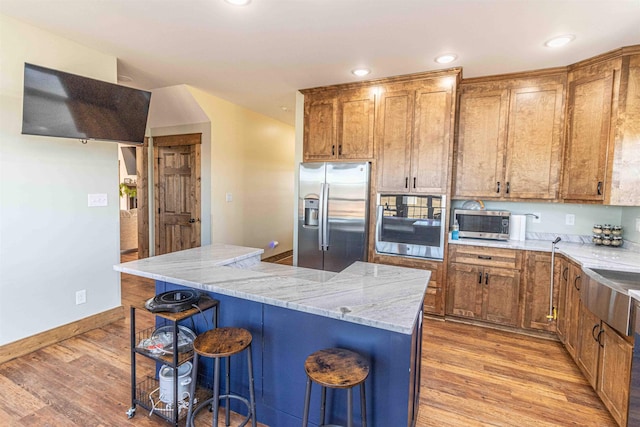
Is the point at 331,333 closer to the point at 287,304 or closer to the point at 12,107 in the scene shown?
the point at 287,304

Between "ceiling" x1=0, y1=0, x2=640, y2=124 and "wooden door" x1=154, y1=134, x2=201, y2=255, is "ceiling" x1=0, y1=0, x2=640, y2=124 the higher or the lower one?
the higher one

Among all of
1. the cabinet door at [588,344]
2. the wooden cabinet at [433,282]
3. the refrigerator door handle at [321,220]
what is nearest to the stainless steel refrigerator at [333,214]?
the refrigerator door handle at [321,220]

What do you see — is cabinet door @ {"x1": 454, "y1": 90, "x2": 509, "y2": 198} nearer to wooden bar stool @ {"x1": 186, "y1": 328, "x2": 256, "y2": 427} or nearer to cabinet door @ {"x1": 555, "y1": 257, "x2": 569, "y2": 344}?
cabinet door @ {"x1": 555, "y1": 257, "x2": 569, "y2": 344}

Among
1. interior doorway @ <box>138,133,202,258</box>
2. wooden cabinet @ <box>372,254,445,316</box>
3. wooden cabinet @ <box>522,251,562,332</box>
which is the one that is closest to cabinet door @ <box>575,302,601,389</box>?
wooden cabinet @ <box>522,251,562,332</box>

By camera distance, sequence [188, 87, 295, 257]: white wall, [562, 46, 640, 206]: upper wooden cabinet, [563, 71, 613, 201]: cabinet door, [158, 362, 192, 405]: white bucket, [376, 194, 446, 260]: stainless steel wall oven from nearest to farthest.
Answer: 1. [158, 362, 192, 405]: white bucket
2. [562, 46, 640, 206]: upper wooden cabinet
3. [563, 71, 613, 201]: cabinet door
4. [376, 194, 446, 260]: stainless steel wall oven
5. [188, 87, 295, 257]: white wall

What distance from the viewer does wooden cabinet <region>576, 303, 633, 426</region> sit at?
1.74 meters

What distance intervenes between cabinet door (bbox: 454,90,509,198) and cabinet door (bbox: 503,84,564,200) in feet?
0.27

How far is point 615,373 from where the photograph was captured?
1.83m

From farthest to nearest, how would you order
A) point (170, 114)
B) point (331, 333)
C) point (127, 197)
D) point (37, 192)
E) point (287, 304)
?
1. point (127, 197)
2. point (170, 114)
3. point (37, 192)
4. point (331, 333)
5. point (287, 304)

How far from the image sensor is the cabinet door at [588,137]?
2646 mm

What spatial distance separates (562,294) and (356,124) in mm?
2570

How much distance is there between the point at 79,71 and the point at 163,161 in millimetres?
2169

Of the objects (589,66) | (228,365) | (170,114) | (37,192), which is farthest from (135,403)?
(589,66)

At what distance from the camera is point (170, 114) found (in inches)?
173
